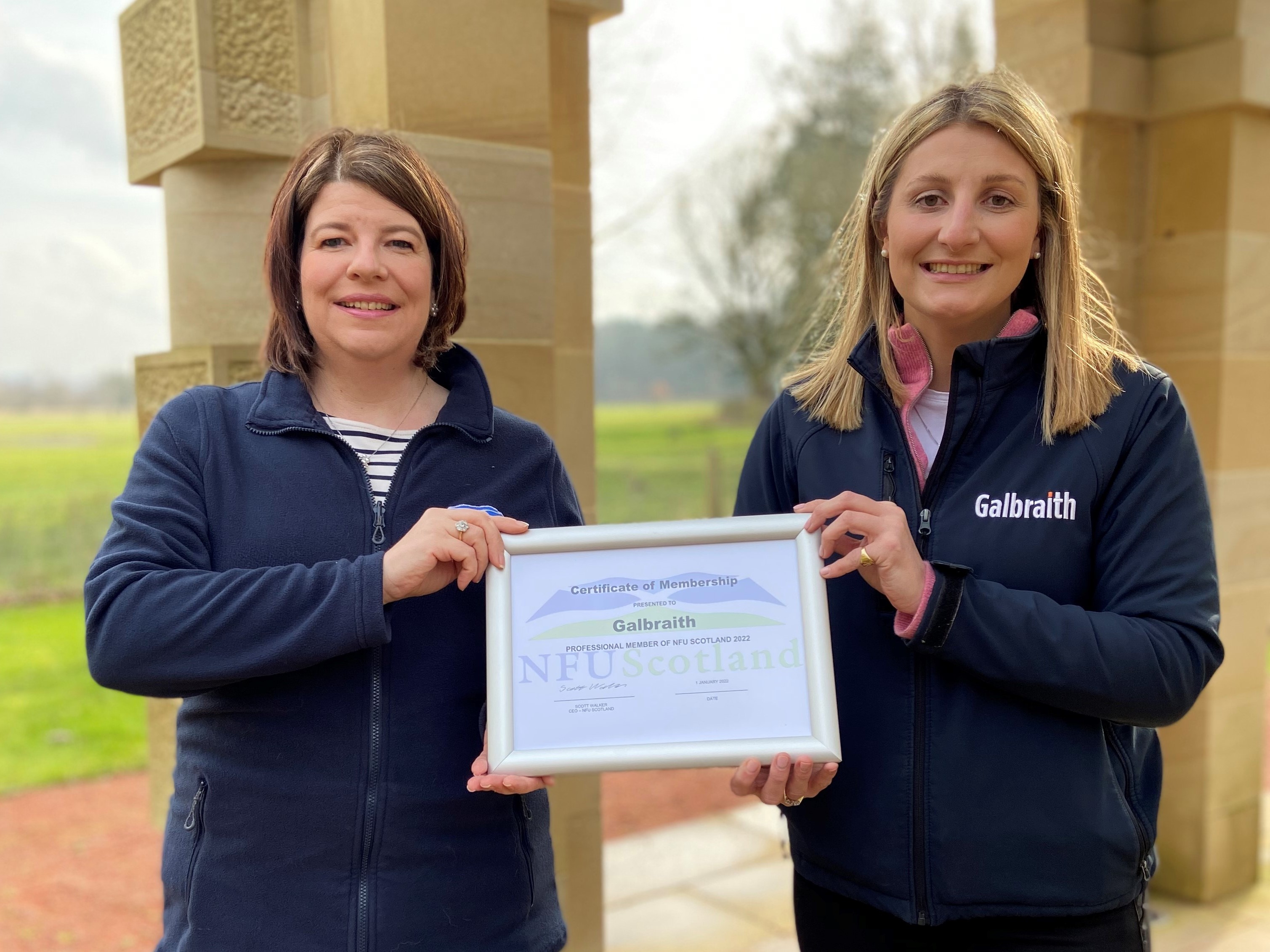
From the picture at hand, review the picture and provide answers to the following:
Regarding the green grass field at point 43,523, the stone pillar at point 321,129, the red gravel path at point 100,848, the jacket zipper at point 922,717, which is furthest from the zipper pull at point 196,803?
the green grass field at point 43,523

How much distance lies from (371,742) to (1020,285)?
5.20 ft

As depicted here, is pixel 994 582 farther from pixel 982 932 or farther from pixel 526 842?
pixel 526 842

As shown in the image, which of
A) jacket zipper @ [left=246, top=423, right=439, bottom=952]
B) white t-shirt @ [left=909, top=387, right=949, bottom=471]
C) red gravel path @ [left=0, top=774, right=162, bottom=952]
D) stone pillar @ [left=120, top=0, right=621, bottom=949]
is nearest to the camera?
jacket zipper @ [left=246, top=423, right=439, bottom=952]

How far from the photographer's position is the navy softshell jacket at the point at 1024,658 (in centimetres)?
175

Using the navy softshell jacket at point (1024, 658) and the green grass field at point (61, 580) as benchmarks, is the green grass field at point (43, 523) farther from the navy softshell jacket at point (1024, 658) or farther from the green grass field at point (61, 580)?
the navy softshell jacket at point (1024, 658)

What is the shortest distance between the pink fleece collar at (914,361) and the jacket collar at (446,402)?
84cm

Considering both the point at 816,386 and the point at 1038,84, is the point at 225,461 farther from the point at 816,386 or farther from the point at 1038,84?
the point at 1038,84

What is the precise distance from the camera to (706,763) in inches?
71.8

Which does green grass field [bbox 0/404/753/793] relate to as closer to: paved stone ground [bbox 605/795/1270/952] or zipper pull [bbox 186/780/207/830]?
paved stone ground [bbox 605/795/1270/952]

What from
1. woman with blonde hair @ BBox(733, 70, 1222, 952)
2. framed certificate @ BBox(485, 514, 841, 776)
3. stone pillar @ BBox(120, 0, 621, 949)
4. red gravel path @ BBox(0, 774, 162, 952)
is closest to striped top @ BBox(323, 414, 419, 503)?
framed certificate @ BBox(485, 514, 841, 776)

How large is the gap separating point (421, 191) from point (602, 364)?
46.2 feet

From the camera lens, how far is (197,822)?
5.96ft

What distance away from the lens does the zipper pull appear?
5.95 feet

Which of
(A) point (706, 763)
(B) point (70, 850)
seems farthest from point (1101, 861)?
(B) point (70, 850)
